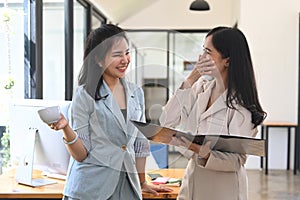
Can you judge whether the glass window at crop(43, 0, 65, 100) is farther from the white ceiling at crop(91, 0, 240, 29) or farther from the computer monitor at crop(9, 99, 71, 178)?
the white ceiling at crop(91, 0, 240, 29)

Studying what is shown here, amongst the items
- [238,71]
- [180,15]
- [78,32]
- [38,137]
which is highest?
[180,15]

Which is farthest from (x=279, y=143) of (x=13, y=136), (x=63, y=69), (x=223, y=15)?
(x=13, y=136)

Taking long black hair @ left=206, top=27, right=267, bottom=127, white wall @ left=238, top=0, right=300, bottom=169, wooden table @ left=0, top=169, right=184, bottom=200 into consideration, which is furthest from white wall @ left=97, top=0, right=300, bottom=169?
long black hair @ left=206, top=27, right=267, bottom=127

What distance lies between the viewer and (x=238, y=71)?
164 cm

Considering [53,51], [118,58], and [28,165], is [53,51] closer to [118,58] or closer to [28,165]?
[28,165]

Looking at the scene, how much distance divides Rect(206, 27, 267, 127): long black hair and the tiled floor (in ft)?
12.2

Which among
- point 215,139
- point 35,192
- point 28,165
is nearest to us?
point 215,139

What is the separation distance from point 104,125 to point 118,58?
0.79 feet

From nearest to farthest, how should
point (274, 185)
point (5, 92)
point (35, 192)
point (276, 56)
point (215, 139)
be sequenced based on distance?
point (215, 139), point (35, 192), point (5, 92), point (274, 185), point (276, 56)

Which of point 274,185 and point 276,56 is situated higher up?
point 276,56

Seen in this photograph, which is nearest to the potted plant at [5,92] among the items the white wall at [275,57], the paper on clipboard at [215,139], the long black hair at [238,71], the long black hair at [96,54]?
the long black hair at [96,54]

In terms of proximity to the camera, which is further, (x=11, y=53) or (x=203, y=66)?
(x=11, y=53)

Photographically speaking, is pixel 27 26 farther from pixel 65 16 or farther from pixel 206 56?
pixel 206 56

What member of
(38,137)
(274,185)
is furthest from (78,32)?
(38,137)
